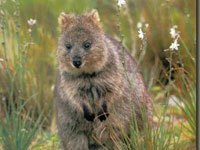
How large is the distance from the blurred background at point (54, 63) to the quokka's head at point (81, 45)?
283 millimetres

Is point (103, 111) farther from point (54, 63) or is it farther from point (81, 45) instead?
point (54, 63)

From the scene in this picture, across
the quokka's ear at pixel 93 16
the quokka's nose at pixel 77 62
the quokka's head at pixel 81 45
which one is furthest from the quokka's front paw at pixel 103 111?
the quokka's ear at pixel 93 16

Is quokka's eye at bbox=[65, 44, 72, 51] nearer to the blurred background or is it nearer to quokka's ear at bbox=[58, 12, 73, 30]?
quokka's ear at bbox=[58, 12, 73, 30]

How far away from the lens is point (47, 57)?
35.2 feet

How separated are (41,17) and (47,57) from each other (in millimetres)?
1662

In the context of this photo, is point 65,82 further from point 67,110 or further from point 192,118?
point 192,118

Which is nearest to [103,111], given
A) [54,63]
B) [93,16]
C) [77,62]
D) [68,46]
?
[77,62]

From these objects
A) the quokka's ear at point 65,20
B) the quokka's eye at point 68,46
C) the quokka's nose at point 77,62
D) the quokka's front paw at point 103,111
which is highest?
the quokka's ear at point 65,20

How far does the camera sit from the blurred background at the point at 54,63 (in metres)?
7.89

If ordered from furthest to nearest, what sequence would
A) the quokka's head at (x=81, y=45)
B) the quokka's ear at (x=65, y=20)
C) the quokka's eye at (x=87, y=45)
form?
the quokka's ear at (x=65, y=20), the quokka's eye at (x=87, y=45), the quokka's head at (x=81, y=45)

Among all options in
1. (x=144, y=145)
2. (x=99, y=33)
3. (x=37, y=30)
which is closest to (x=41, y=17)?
(x=37, y=30)

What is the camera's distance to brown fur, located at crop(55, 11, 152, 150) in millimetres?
7816

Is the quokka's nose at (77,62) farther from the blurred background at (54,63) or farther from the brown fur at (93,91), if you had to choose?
the blurred background at (54,63)

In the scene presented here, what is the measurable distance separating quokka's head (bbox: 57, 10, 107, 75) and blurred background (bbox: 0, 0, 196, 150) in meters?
0.28
